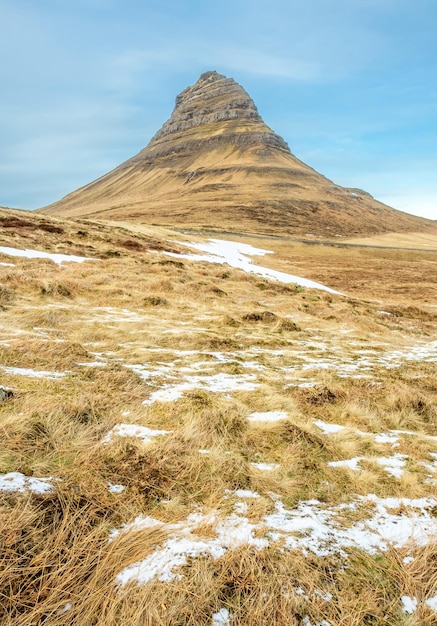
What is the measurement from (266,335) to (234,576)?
754cm

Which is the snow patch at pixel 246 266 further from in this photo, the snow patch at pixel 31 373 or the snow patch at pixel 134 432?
the snow patch at pixel 134 432

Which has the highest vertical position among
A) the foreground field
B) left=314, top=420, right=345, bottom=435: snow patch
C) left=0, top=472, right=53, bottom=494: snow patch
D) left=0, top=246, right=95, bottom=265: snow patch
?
left=0, top=246, right=95, bottom=265: snow patch

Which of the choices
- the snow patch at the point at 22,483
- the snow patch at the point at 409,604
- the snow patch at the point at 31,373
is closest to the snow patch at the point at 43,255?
the snow patch at the point at 31,373

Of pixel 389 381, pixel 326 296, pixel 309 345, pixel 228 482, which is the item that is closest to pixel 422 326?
pixel 326 296

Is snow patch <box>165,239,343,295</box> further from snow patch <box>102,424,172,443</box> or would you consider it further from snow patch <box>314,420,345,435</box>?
snow patch <box>102,424,172,443</box>

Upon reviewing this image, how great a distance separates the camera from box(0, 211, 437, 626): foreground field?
6.51ft

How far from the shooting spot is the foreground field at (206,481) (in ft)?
6.51

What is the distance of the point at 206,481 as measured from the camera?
10.0 feet

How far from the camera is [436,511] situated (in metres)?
2.99

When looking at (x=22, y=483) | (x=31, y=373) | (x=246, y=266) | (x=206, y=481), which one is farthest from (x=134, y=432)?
(x=246, y=266)

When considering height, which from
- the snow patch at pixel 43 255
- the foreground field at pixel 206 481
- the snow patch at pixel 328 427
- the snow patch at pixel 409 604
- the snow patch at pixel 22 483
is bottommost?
the snow patch at pixel 328 427

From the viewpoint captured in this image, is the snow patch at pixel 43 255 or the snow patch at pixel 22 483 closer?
the snow patch at pixel 22 483

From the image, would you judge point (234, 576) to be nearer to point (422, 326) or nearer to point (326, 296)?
point (422, 326)

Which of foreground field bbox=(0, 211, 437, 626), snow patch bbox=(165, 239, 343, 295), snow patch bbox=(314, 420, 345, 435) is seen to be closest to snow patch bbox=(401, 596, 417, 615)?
foreground field bbox=(0, 211, 437, 626)
